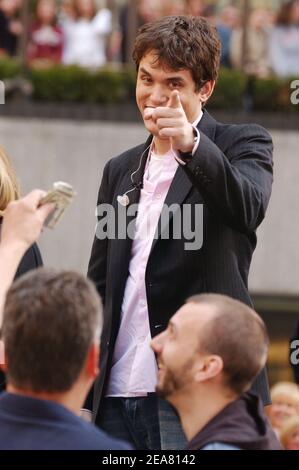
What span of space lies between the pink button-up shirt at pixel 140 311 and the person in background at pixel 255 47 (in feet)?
27.2

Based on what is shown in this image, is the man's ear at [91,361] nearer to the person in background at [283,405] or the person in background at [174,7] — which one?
the person in background at [283,405]

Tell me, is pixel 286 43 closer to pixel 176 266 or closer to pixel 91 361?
pixel 176 266

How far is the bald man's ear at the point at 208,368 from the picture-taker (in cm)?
361

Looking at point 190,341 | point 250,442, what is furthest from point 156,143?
point 250,442

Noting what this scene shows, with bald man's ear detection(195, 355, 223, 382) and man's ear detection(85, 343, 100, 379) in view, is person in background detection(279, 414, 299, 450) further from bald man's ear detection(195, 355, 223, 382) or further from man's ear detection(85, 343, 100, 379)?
man's ear detection(85, 343, 100, 379)

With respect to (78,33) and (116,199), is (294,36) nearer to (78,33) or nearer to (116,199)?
(78,33)

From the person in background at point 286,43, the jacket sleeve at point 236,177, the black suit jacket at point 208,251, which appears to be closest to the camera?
the jacket sleeve at point 236,177

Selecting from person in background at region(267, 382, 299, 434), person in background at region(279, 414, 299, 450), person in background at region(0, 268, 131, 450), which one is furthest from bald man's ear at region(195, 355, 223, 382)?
person in background at region(267, 382, 299, 434)

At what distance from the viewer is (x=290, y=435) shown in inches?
268

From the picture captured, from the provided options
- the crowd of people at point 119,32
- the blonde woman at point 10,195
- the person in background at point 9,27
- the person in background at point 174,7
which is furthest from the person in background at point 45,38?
the blonde woman at point 10,195

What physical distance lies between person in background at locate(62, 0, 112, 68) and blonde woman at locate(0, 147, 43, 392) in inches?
311

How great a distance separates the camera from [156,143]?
14.7 ft

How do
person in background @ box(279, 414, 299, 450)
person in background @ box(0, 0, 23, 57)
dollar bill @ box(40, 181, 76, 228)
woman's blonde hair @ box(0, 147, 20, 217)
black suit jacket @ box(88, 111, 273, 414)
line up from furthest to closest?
1. person in background @ box(0, 0, 23, 57)
2. person in background @ box(279, 414, 299, 450)
3. woman's blonde hair @ box(0, 147, 20, 217)
4. black suit jacket @ box(88, 111, 273, 414)
5. dollar bill @ box(40, 181, 76, 228)

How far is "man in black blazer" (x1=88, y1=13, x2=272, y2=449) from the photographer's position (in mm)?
4246
